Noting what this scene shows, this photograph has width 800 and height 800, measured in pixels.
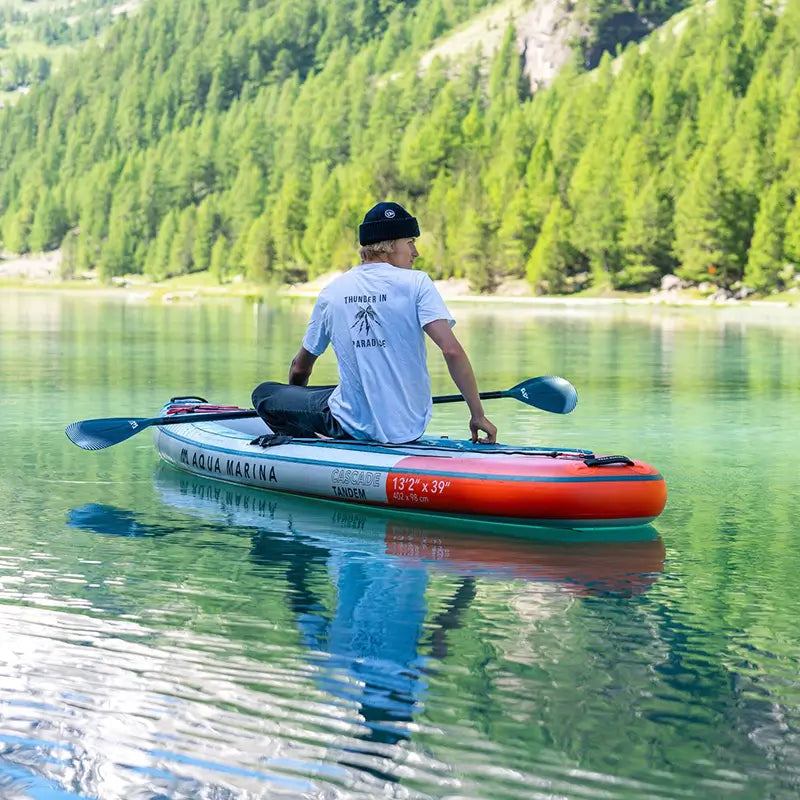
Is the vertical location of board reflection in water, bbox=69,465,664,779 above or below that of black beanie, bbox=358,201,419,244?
below

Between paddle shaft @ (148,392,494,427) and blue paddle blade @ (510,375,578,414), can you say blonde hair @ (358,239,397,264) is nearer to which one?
paddle shaft @ (148,392,494,427)

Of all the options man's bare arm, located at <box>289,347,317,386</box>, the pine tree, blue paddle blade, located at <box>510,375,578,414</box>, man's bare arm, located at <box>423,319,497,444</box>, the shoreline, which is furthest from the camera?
the shoreline

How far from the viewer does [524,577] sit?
33.3ft

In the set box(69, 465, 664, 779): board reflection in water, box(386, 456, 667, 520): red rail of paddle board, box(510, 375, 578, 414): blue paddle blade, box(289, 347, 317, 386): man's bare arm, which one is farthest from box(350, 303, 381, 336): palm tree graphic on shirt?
box(510, 375, 578, 414): blue paddle blade

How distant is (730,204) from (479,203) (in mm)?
30426

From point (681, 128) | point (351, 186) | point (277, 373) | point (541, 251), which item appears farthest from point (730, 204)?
point (277, 373)

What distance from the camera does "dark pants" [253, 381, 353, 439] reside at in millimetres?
13180

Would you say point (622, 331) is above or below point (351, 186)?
below

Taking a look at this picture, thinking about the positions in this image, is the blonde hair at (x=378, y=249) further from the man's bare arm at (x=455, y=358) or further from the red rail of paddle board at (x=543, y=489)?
the red rail of paddle board at (x=543, y=489)

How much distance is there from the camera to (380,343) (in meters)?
12.2

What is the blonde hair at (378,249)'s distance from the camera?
1192 cm

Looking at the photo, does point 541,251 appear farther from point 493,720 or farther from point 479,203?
point 493,720

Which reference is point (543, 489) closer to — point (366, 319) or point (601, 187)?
point (366, 319)

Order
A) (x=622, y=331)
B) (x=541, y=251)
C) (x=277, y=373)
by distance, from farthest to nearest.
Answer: (x=541, y=251) → (x=622, y=331) → (x=277, y=373)
